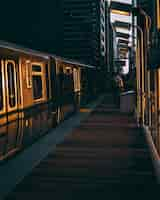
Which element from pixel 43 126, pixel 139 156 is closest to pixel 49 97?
pixel 43 126

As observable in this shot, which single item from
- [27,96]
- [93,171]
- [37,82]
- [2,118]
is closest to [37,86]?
[37,82]

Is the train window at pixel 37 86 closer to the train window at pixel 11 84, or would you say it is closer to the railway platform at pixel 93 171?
the railway platform at pixel 93 171

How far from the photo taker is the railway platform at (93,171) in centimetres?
671

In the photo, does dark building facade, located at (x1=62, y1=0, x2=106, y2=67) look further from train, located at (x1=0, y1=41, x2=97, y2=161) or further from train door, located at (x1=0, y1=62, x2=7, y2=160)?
train door, located at (x1=0, y1=62, x2=7, y2=160)

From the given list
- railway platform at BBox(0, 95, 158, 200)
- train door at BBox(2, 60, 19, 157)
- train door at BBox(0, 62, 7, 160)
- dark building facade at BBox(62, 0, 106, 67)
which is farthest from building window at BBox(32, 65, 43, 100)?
dark building facade at BBox(62, 0, 106, 67)

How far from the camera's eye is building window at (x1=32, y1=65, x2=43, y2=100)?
11.5 meters

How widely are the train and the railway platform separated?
2.45 feet

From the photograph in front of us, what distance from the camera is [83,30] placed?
13738 centimetres

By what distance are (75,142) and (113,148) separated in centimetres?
146

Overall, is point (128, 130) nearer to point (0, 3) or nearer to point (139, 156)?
point (139, 156)

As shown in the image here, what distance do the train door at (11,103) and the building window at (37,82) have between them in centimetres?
183

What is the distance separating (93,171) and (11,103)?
237 cm

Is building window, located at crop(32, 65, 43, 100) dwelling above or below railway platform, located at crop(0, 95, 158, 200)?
above

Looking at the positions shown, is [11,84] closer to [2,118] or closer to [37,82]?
[2,118]
